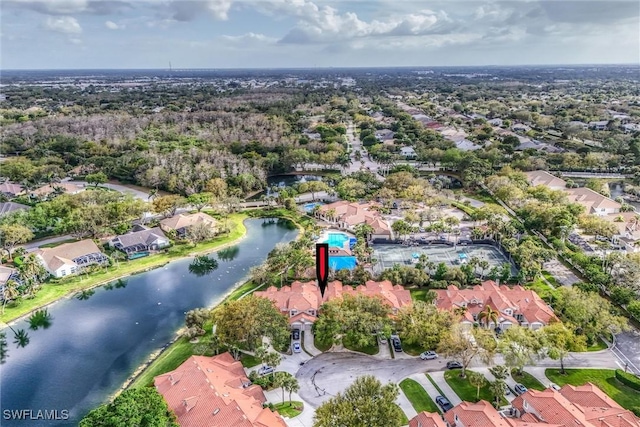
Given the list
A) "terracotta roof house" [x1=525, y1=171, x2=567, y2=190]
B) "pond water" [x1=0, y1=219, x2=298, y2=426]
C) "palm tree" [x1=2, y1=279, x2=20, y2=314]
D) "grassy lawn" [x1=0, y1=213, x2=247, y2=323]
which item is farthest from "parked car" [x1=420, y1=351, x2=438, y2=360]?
"terracotta roof house" [x1=525, y1=171, x2=567, y2=190]

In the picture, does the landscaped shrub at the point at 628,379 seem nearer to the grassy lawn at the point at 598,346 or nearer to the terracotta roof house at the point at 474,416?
the grassy lawn at the point at 598,346

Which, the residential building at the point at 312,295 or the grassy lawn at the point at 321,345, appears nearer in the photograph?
the grassy lawn at the point at 321,345

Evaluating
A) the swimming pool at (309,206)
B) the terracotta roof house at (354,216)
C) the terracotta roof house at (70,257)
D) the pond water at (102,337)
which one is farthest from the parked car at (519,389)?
the terracotta roof house at (70,257)

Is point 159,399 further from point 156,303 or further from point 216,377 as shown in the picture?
point 156,303

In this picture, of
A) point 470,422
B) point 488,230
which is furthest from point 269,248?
point 470,422

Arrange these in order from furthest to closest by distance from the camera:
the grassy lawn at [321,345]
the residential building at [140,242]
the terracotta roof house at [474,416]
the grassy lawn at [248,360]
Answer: the residential building at [140,242] → the grassy lawn at [321,345] → the grassy lawn at [248,360] → the terracotta roof house at [474,416]

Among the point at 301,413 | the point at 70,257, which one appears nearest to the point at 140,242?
the point at 70,257

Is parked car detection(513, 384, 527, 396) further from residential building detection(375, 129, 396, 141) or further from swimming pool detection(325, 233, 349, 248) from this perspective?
residential building detection(375, 129, 396, 141)
